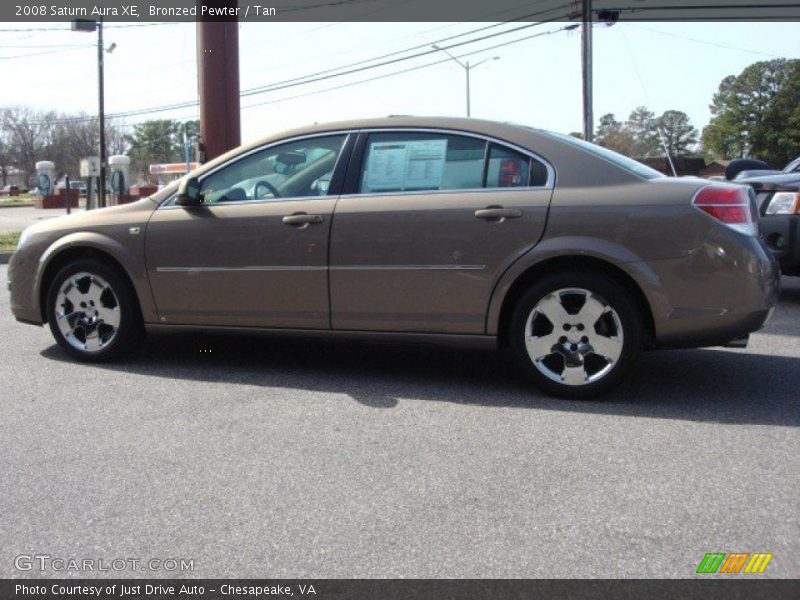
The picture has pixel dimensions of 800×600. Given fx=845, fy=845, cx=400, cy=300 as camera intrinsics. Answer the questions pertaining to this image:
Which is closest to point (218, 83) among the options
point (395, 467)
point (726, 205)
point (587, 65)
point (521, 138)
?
point (521, 138)

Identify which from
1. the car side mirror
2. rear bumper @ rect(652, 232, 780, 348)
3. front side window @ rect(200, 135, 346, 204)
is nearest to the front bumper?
the car side mirror

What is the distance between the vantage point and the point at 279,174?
5.30 meters

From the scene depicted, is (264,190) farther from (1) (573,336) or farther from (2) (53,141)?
(2) (53,141)

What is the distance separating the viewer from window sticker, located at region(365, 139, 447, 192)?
16.3ft

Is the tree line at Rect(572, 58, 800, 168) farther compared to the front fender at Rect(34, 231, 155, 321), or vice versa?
the tree line at Rect(572, 58, 800, 168)

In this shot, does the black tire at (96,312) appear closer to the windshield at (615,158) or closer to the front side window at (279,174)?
the front side window at (279,174)

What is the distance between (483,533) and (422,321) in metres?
2.03

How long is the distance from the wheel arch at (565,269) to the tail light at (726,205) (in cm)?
54

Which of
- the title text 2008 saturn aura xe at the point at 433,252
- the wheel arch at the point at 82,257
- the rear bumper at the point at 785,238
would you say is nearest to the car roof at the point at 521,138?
the title text 2008 saturn aura xe at the point at 433,252

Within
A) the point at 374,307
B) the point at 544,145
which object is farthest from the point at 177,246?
the point at 544,145

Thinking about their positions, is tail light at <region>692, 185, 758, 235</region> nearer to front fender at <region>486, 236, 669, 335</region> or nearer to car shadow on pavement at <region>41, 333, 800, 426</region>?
front fender at <region>486, 236, 669, 335</region>

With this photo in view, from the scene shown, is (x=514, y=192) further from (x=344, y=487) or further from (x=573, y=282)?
(x=344, y=487)
